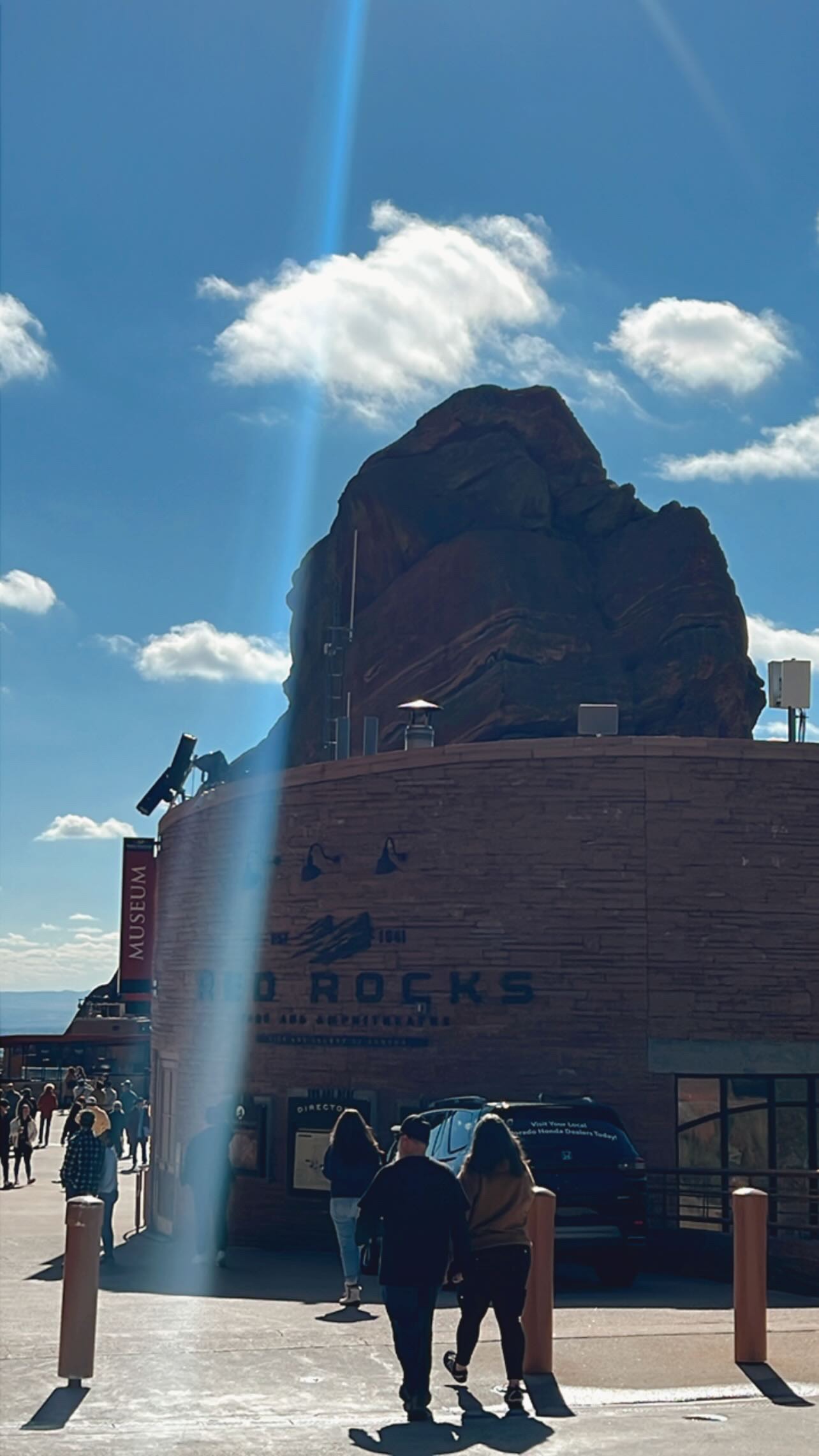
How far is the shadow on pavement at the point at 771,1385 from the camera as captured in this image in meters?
8.30

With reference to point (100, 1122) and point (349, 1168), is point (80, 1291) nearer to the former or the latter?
point (349, 1168)

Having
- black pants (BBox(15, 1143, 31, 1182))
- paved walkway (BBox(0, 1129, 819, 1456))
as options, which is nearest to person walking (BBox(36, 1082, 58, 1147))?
black pants (BBox(15, 1143, 31, 1182))

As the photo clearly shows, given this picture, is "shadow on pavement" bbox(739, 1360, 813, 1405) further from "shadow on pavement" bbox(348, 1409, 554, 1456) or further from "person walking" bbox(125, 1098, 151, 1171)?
"person walking" bbox(125, 1098, 151, 1171)

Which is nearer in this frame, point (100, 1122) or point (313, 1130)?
point (100, 1122)

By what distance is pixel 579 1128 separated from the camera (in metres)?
13.5

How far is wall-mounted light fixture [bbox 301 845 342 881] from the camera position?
752 inches

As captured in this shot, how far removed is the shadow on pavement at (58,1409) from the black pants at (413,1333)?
1670mm

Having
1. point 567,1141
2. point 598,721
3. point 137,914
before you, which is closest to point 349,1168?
point 567,1141

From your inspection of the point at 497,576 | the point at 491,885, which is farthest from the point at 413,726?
the point at 497,576

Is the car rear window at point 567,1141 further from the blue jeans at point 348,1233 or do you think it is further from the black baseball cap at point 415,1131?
the black baseball cap at point 415,1131

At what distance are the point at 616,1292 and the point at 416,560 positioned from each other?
48.5 meters

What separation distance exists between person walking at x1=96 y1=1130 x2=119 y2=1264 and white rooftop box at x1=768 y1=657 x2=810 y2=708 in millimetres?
10432

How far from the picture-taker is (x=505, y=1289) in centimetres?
809

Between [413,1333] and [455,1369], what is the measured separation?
0.81m
